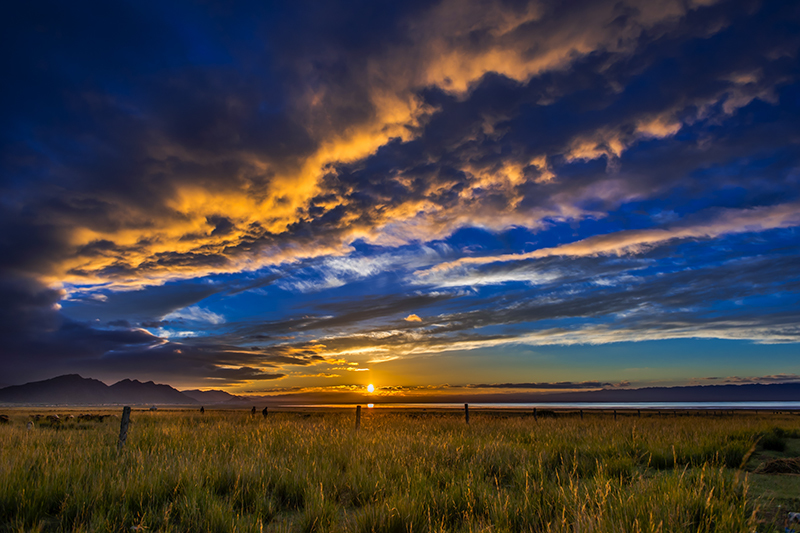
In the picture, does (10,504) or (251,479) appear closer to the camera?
(10,504)

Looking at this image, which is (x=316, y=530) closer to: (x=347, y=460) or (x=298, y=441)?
(x=347, y=460)

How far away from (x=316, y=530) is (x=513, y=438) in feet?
30.8

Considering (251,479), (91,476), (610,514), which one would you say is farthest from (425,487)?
(91,476)

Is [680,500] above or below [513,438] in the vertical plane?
above

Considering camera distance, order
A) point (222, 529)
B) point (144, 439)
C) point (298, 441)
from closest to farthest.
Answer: point (222, 529), point (298, 441), point (144, 439)

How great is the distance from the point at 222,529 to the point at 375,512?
1.78 m

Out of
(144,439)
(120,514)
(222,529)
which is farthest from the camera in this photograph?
(144,439)

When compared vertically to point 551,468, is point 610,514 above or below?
above

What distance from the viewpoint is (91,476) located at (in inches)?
246

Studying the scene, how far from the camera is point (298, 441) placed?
10.4 m

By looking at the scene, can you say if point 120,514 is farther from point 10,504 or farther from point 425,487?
point 425,487

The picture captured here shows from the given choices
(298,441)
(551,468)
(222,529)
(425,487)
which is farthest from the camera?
(298,441)

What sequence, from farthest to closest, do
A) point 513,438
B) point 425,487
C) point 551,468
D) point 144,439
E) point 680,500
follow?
point 513,438, point 144,439, point 551,468, point 425,487, point 680,500

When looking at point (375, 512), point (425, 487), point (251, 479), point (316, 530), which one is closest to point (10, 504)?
point (251, 479)
